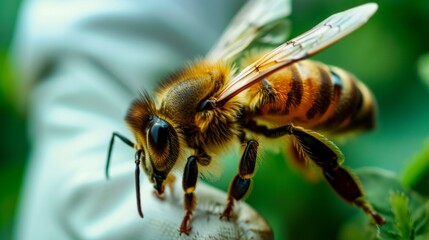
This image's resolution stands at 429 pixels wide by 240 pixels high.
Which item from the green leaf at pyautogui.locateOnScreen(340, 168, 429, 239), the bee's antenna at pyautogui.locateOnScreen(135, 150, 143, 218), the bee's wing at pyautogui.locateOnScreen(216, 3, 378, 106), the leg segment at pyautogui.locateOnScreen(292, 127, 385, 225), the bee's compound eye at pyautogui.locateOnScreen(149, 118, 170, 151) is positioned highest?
the bee's wing at pyautogui.locateOnScreen(216, 3, 378, 106)

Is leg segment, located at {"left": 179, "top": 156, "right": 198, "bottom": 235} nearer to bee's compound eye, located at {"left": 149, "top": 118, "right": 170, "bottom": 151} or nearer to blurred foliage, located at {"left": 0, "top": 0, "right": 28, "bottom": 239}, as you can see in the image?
bee's compound eye, located at {"left": 149, "top": 118, "right": 170, "bottom": 151}

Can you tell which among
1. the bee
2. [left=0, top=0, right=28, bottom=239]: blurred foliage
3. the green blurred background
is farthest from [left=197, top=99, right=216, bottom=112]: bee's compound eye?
[left=0, top=0, right=28, bottom=239]: blurred foliage

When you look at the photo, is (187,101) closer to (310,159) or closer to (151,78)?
(310,159)

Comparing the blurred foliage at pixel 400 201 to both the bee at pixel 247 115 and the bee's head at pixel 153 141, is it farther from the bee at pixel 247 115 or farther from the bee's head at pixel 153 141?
the bee's head at pixel 153 141

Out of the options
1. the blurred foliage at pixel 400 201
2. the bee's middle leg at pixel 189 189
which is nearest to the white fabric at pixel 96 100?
the bee's middle leg at pixel 189 189

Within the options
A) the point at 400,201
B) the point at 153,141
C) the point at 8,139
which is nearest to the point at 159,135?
the point at 153,141

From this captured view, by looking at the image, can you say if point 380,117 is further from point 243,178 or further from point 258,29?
point 243,178

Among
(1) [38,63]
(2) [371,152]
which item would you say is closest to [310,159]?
(2) [371,152]
